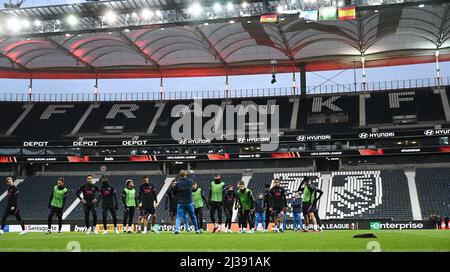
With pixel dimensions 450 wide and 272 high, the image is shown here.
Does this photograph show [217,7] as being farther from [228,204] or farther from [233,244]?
[233,244]

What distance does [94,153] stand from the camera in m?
49.8

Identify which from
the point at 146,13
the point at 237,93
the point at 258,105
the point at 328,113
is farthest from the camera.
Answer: the point at 237,93

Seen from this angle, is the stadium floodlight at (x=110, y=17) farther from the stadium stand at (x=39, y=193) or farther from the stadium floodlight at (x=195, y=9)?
the stadium stand at (x=39, y=193)

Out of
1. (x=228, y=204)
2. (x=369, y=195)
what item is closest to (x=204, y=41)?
(x=369, y=195)

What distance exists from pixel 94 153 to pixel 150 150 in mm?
5621

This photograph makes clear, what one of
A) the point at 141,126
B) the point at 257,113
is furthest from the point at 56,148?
the point at 257,113

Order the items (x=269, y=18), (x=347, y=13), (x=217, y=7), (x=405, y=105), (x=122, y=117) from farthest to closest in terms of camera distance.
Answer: (x=122, y=117) → (x=405, y=105) → (x=217, y=7) → (x=269, y=18) → (x=347, y=13)

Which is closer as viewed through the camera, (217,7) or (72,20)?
(217,7)

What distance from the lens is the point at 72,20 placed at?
114 ft

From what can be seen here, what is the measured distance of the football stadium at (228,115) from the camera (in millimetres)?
36062

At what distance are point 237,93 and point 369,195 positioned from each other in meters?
19.9

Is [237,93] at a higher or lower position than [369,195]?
A: higher

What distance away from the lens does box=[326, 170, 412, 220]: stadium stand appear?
39.3 metres

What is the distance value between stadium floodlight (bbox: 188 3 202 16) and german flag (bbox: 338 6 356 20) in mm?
9244
